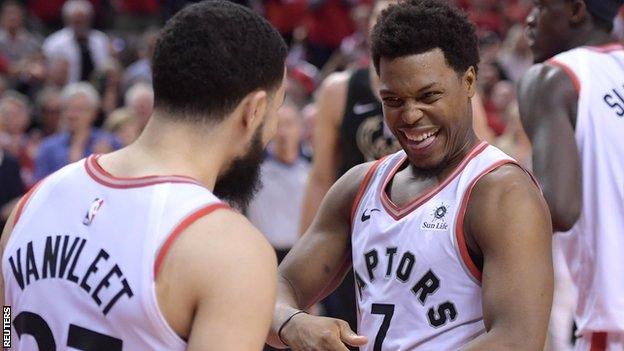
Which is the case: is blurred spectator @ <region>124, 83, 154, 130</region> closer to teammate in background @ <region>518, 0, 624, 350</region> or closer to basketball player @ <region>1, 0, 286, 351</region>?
teammate in background @ <region>518, 0, 624, 350</region>

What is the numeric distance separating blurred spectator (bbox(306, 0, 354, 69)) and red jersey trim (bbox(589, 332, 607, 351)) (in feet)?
40.2

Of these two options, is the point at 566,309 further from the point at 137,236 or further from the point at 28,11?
the point at 28,11

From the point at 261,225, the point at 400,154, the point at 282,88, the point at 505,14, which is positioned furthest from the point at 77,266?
the point at 505,14

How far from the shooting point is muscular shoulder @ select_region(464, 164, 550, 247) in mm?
3164

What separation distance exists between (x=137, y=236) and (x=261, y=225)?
6.36 m

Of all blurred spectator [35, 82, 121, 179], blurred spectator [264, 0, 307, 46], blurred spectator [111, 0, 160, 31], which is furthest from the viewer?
blurred spectator [111, 0, 160, 31]

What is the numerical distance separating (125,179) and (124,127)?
756cm

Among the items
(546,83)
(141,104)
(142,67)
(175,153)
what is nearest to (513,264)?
(175,153)

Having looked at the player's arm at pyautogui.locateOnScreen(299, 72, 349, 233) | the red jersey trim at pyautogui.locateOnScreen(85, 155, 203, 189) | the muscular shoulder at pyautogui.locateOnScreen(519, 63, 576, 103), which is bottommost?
the player's arm at pyautogui.locateOnScreen(299, 72, 349, 233)

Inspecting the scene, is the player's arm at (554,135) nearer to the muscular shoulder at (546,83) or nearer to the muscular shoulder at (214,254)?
the muscular shoulder at (546,83)

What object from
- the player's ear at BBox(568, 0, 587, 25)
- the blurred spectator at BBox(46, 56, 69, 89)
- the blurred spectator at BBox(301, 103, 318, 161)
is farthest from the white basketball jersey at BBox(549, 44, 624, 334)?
the blurred spectator at BBox(46, 56, 69, 89)

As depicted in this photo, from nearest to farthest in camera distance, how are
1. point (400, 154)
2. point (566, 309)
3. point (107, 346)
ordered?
point (107, 346)
point (400, 154)
point (566, 309)

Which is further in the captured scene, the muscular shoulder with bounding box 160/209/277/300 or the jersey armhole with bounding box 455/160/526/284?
the jersey armhole with bounding box 455/160/526/284

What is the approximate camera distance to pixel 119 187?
2.77 metres
